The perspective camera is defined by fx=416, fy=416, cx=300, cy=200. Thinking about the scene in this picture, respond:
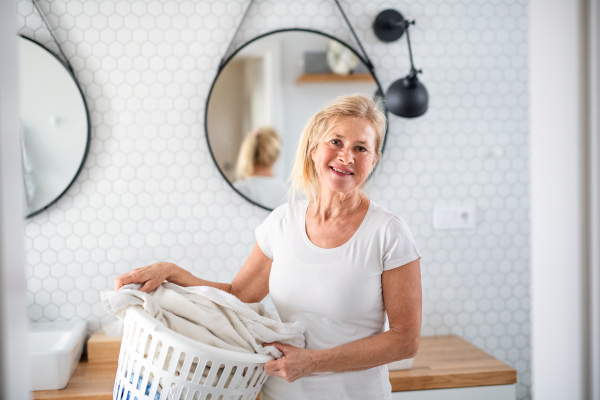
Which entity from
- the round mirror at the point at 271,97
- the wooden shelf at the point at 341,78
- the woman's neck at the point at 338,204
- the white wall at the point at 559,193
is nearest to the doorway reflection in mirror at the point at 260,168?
the round mirror at the point at 271,97

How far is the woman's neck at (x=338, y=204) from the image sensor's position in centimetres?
115

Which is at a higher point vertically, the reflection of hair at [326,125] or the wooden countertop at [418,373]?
the reflection of hair at [326,125]

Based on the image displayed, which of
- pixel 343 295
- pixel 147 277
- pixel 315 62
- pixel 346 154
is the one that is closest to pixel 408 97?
pixel 315 62

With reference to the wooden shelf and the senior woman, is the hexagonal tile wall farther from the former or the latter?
the senior woman

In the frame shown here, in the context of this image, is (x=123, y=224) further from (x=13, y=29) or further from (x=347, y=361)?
(x=13, y=29)

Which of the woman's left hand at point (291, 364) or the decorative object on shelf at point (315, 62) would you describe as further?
the decorative object on shelf at point (315, 62)

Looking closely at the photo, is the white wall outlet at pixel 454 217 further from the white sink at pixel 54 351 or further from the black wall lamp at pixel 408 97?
the white sink at pixel 54 351

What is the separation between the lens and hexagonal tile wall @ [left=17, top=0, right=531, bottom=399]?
1677mm

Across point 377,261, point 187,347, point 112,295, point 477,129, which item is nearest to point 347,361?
point 377,261

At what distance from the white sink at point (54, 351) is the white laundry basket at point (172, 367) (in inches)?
23.3

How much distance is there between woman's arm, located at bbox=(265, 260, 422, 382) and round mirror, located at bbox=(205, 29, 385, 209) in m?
0.82

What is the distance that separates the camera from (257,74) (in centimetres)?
175

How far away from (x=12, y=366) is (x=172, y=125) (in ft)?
5.18

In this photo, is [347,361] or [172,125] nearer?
[347,361]
